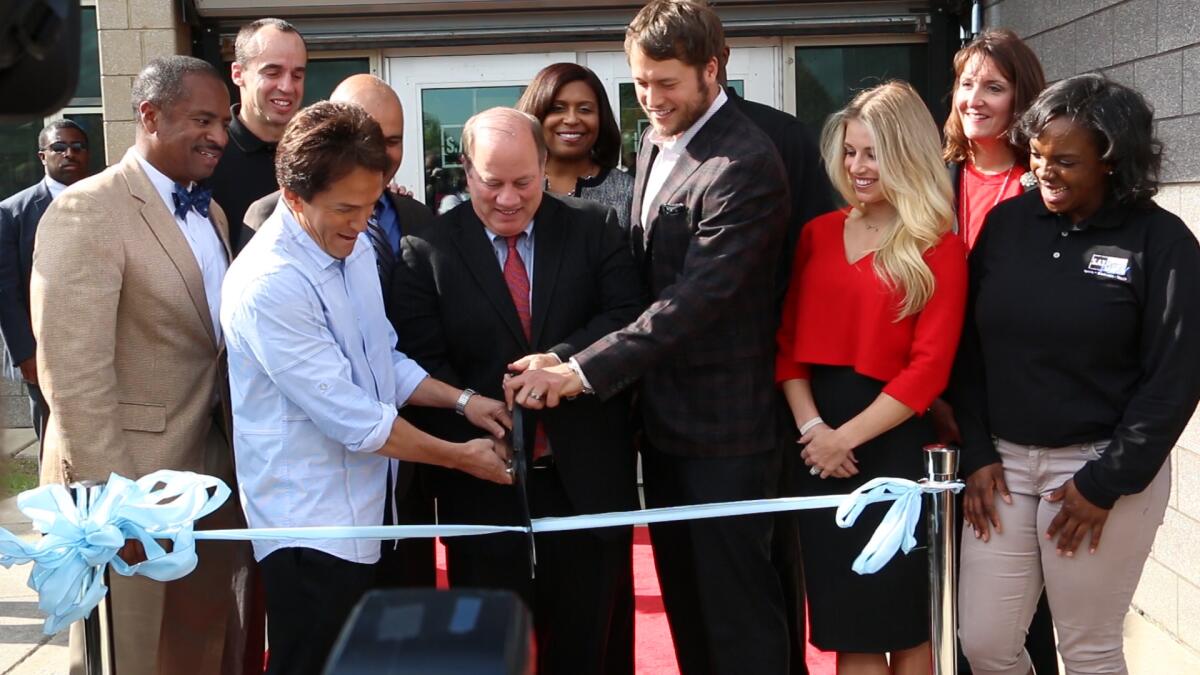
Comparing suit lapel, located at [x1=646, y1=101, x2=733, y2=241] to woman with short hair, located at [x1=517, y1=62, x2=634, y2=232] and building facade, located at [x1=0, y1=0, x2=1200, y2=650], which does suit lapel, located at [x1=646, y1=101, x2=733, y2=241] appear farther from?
building facade, located at [x1=0, y1=0, x2=1200, y2=650]

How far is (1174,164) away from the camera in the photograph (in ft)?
15.4

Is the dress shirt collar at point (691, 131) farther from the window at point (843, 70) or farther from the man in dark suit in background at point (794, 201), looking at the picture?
the window at point (843, 70)

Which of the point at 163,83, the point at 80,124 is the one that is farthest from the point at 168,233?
the point at 80,124

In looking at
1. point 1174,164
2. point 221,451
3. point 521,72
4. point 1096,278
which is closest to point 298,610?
point 221,451

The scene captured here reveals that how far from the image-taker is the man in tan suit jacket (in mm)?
3240

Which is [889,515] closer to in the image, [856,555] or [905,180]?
[856,555]

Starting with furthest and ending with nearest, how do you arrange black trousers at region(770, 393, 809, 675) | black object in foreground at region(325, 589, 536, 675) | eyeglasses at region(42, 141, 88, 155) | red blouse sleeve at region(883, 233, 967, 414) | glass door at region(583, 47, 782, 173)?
glass door at region(583, 47, 782, 173) < eyeglasses at region(42, 141, 88, 155) < black trousers at region(770, 393, 809, 675) < red blouse sleeve at region(883, 233, 967, 414) < black object in foreground at region(325, 589, 536, 675)

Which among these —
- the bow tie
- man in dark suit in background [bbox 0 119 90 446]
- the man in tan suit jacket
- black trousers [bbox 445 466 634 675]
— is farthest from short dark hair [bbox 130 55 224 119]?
man in dark suit in background [bbox 0 119 90 446]

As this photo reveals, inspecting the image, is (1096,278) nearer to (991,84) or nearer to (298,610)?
(991,84)

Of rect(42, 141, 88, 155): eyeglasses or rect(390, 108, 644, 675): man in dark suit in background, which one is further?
rect(42, 141, 88, 155): eyeglasses

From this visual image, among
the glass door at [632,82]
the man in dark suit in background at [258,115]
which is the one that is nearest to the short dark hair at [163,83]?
the man in dark suit in background at [258,115]

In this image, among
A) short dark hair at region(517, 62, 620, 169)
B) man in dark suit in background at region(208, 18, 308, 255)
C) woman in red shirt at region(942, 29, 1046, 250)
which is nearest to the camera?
woman in red shirt at region(942, 29, 1046, 250)

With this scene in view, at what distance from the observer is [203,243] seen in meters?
3.59

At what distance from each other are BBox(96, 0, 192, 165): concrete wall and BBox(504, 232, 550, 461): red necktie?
4046 millimetres
